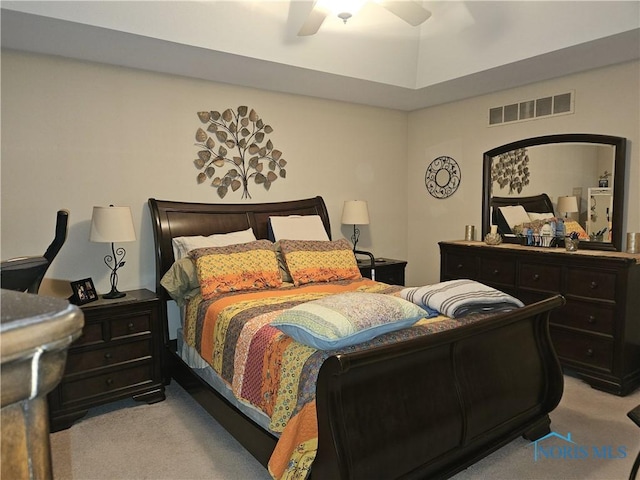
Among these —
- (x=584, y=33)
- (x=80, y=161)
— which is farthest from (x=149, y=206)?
(x=584, y=33)

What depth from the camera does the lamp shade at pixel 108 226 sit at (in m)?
3.14

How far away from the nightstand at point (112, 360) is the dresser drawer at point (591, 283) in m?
3.18

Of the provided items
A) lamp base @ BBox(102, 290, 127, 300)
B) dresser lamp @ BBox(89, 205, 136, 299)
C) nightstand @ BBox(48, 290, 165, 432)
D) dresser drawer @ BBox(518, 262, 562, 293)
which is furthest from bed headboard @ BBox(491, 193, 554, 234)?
lamp base @ BBox(102, 290, 127, 300)

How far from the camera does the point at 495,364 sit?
2.31 m

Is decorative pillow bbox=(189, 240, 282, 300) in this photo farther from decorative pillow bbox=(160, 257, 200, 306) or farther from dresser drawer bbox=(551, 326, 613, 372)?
dresser drawer bbox=(551, 326, 613, 372)

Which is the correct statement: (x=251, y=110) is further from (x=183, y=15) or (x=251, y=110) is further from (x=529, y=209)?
(x=529, y=209)

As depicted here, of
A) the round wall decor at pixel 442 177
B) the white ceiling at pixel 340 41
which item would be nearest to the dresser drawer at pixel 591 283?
the white ceiling at pixel 340 41

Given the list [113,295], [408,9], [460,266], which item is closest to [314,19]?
[408,9]

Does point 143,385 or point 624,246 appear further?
point 624,246

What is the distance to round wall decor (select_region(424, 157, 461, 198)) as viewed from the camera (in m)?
4.89

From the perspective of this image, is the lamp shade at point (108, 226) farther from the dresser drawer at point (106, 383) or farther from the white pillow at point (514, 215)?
the white pillow at point (514, 215)

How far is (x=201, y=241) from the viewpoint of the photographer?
141 inches

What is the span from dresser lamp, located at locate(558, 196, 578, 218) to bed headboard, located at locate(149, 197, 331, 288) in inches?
84.1

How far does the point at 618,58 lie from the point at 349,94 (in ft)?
7.44
